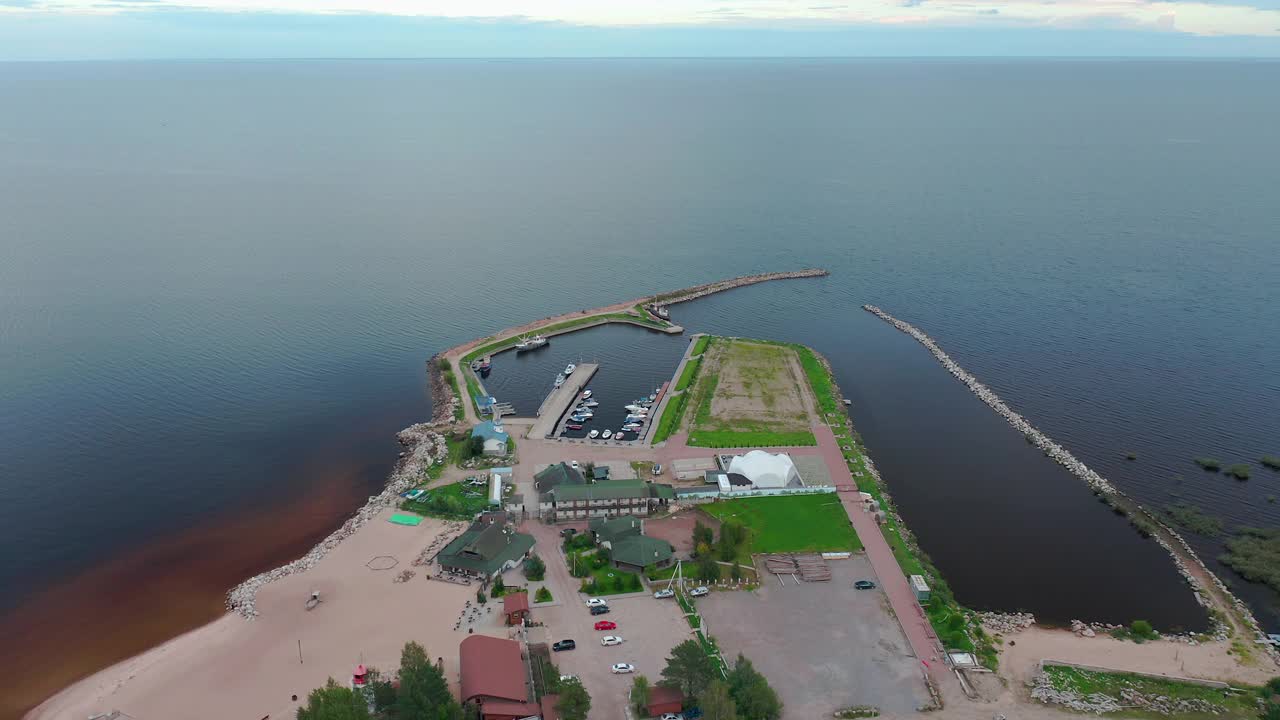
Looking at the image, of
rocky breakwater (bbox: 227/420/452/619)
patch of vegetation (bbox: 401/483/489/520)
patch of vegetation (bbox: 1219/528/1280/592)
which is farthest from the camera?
patch of vegetation (bbox: 401/483/489/520)

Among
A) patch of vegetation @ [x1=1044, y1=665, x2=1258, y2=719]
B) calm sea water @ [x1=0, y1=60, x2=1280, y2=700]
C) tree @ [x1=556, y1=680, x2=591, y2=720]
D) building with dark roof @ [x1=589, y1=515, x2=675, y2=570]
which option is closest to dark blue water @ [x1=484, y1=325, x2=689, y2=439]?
calm sea water @ [x1=0, y1=60, x2=1280, y2=700]

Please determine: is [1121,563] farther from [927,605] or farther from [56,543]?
[56,543]

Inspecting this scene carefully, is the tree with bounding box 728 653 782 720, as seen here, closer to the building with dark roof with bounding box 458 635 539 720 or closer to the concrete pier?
the building with dark roof with bounding box 458 635 539 720

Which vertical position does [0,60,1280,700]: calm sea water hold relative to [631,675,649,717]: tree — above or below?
above

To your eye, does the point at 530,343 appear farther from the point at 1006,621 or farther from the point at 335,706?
the point at 1006,621

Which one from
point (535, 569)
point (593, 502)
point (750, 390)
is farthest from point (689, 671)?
point (750, 390)

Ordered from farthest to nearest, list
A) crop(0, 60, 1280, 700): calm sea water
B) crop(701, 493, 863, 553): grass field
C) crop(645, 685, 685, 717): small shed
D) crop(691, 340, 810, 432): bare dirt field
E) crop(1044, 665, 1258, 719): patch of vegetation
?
crop(691, 340, 810, 432): bare dirt field, crop(0, 60, 1280, 700): calm sea water, crop(701, 493, 863, 553): grass field, crop(1044, 665, 1258, 719): patch of vegetation, crop(645, 685, 685, 717): small shed

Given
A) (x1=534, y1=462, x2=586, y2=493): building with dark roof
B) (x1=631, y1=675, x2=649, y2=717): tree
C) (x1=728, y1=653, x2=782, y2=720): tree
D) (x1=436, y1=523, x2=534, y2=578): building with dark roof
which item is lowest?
(x1=728, y1=653, x2=782, y2=720): tree
